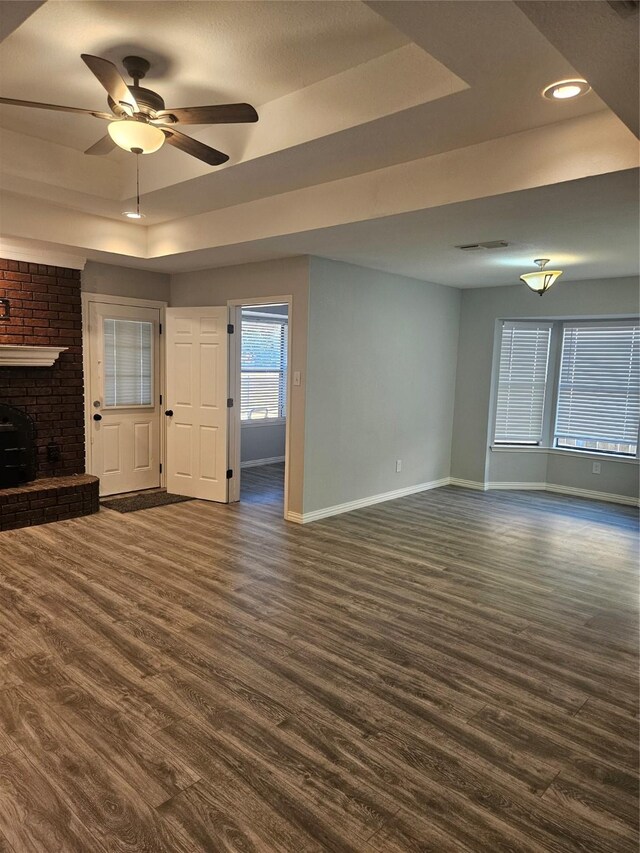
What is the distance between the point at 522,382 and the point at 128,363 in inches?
188

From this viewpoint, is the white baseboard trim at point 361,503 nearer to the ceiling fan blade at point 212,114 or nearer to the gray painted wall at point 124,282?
the gray painted wall at point 124,282

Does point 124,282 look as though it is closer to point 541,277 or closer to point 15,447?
point 15,447

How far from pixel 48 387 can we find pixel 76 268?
3.94 ft

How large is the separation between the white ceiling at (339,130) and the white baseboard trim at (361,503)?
2.46 meters

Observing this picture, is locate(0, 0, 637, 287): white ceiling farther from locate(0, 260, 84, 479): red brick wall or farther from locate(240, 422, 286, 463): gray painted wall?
locate(240, 422, 286, 463): gray painted wall

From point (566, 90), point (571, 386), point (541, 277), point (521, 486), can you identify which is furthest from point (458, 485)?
point (566, 90)

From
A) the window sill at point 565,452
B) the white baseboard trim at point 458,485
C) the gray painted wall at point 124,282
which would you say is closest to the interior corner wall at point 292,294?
the white baseboard trim at point 458,485

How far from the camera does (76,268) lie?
5328mm

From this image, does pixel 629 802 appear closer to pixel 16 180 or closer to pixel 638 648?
pixel 638 648

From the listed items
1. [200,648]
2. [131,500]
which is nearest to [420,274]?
[131,500]

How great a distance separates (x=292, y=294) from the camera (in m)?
5.01

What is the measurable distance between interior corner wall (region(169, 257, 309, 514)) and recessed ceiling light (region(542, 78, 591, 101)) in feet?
8.85

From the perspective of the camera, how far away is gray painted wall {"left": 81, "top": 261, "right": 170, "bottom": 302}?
217 inches

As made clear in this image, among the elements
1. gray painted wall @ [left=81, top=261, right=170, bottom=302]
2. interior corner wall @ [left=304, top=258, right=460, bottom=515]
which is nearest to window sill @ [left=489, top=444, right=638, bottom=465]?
interior corner wall @ [left=304, top=258, right=460, bottom=515]
